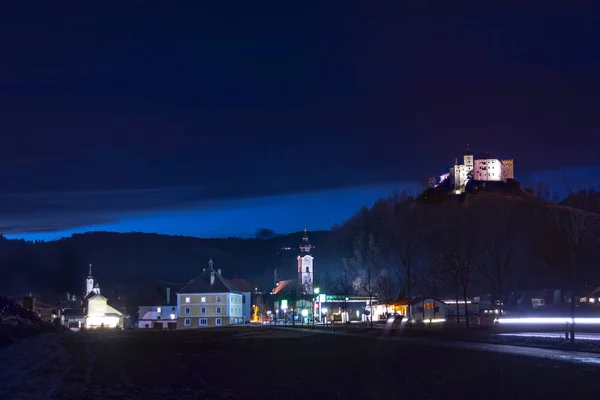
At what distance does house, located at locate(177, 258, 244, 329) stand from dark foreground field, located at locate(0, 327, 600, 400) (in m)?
90.7

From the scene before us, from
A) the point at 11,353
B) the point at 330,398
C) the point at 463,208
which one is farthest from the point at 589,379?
the point at 463,208

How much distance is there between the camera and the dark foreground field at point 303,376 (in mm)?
25052

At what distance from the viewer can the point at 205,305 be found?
13838cm

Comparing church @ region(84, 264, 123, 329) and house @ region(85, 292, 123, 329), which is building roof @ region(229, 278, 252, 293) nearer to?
church @ region(84, 264, 123, 329)

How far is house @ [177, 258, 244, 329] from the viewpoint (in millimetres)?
137375

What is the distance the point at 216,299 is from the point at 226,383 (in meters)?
110

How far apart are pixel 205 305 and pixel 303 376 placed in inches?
4324

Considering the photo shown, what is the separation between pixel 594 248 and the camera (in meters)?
115

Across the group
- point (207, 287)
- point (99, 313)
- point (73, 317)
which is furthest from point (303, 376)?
point (73, 317)

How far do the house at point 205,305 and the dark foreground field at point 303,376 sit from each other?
298 ft

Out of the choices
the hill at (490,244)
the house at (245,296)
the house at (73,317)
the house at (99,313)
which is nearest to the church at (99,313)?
the house at (99,313)

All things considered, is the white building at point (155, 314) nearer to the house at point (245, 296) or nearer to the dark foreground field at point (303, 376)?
the house at point (245, 296)

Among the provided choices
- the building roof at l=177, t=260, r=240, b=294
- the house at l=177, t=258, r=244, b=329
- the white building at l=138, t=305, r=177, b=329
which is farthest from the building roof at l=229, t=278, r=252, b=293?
the house at l=177, t=258, r=244, b=329

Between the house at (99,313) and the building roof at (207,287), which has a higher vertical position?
the building roof at (207,287)
